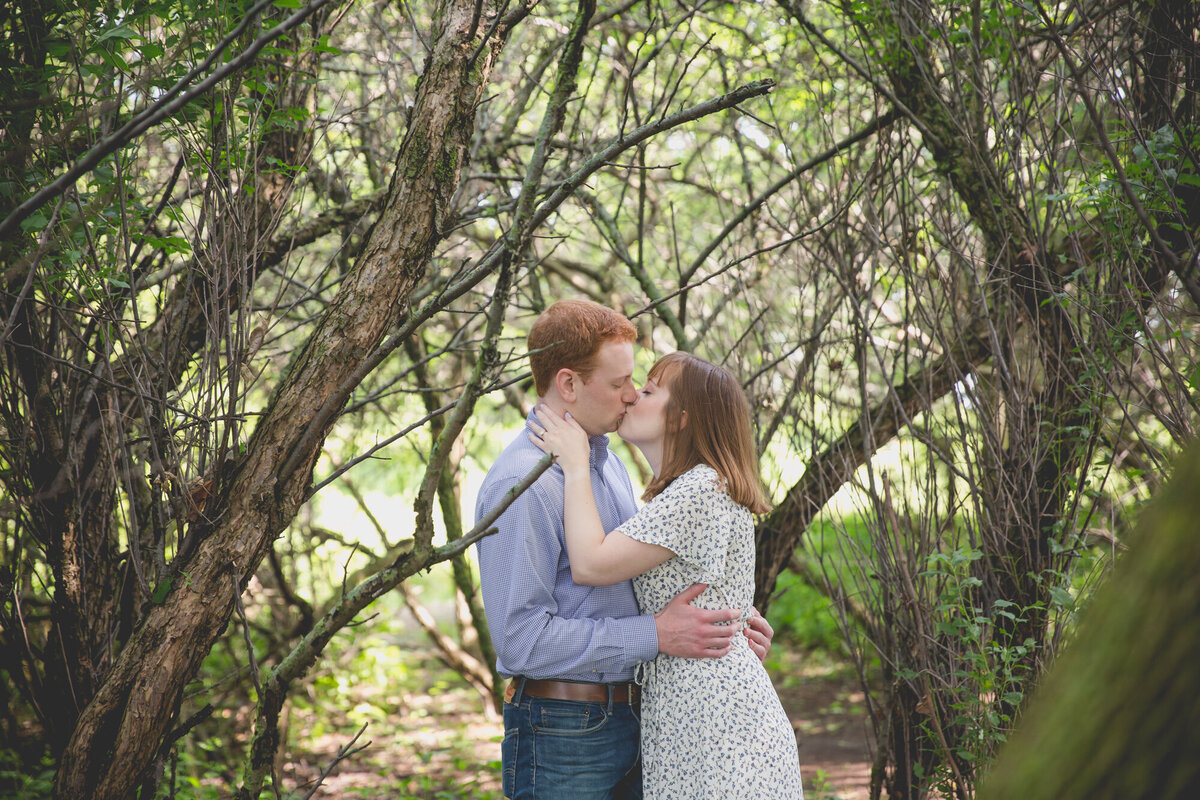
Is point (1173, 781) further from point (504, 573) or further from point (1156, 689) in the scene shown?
point (504, 573)

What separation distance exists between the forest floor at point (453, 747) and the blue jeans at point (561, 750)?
2581 mm

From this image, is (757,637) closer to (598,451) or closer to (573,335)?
(598,451)

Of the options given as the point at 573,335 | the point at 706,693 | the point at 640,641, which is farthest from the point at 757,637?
the point at 573,335

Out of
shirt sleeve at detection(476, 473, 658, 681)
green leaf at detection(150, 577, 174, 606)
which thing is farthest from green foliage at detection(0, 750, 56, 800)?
shirt sleeve at detection(476, 473, 658, 681)

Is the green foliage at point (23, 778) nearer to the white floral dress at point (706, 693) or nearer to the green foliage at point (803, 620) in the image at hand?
the white floral dress at point (706, 693)

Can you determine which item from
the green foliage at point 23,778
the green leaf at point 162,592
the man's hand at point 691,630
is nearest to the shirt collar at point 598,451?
the man's hand at point 691,630

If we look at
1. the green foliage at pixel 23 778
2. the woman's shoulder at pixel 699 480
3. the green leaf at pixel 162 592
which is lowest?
the green foliage at pixel 23 778

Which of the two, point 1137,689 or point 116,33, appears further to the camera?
point 116,33

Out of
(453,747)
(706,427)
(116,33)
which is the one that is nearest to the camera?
(116,33)

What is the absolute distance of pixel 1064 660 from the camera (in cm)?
99

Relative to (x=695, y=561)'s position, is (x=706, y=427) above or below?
above

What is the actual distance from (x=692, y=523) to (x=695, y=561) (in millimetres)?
106

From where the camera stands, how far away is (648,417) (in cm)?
246

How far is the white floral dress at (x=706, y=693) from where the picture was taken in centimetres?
212
